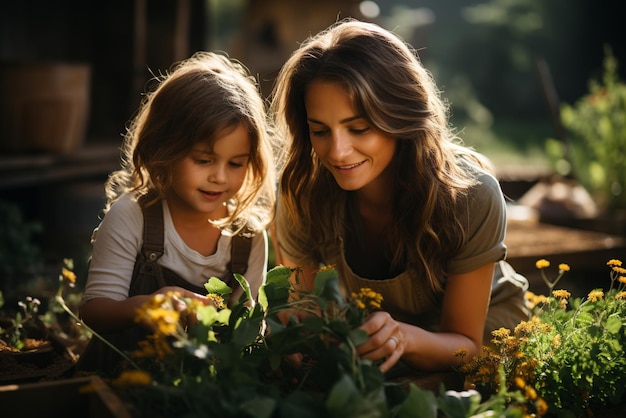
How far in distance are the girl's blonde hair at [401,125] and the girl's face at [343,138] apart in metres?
0.03

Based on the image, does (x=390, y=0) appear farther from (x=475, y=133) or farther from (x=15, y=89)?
(x=15, y=89)

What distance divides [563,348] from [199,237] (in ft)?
3.91

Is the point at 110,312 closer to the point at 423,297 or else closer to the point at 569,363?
the point at 423,297

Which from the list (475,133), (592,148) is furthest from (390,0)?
(592,148)

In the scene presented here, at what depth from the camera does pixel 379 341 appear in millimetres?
1851

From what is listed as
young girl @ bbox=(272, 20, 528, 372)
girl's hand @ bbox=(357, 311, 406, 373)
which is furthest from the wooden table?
girl's hand @ bbox=(357, 311, 406, 373)

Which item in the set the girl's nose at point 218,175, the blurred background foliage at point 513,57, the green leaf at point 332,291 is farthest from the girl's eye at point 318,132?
the blurred background foliage at point 513,57

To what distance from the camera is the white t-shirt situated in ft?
7.68

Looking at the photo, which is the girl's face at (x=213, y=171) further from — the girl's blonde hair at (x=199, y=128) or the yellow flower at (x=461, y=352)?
the yellow flower at (x=461, y=352)

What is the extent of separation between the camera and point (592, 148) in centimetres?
752

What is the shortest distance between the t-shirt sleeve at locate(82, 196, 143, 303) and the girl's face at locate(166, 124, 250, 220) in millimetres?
170

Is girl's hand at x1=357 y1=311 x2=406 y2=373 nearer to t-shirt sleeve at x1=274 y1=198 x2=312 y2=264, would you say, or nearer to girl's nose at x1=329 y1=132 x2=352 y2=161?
girl's nose at x1=329 y1=132 x2=352 y2=161

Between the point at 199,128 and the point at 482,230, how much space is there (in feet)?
3.05

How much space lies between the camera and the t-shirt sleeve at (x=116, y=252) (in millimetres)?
2324
